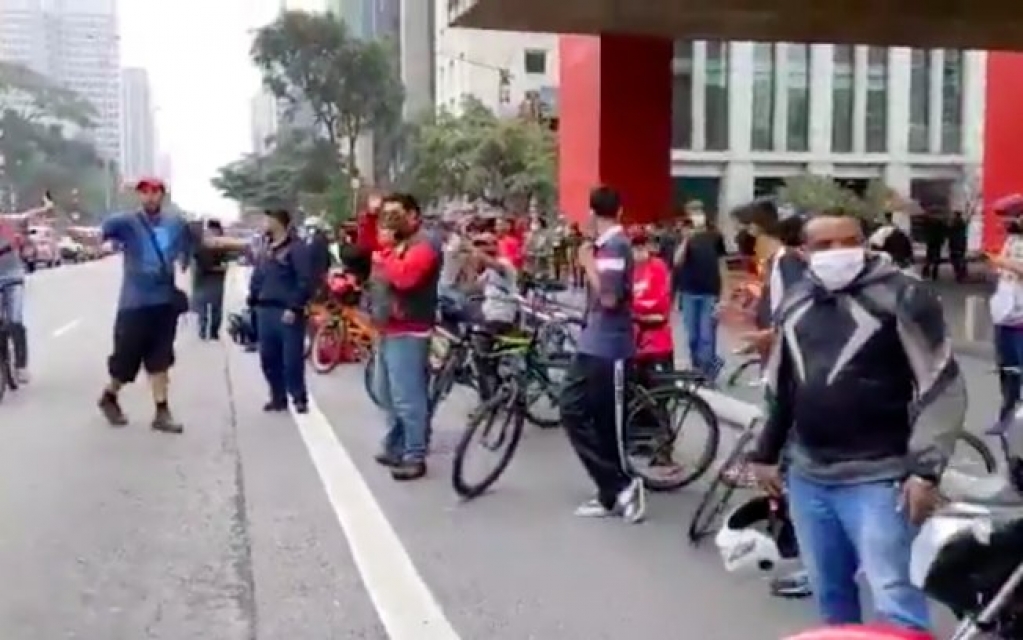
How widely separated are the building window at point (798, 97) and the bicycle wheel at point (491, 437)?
198 feet

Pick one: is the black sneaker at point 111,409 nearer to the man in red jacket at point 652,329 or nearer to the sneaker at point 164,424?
the sneaker at point 164,424

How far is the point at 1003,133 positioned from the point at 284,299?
29686mm

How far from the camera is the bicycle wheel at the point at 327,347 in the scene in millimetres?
17853

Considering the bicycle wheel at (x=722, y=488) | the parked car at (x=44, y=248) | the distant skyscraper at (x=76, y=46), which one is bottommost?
the parked car at (x=44, y=248)

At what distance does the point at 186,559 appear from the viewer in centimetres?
797

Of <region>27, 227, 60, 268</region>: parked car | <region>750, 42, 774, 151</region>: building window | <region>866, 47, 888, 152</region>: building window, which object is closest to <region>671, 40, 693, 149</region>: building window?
<region>750, 42, 774, 151</region>: building window

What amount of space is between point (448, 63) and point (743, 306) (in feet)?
268

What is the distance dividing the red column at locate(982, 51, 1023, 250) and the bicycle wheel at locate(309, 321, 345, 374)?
23.9 meters

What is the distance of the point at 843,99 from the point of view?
69.1 m

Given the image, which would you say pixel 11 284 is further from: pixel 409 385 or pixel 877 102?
pixel 877 102

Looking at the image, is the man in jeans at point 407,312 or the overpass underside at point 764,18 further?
the overpass underside at point 764,18

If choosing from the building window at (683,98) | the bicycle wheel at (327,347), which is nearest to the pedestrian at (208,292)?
the bicycle wheel at (327,347)

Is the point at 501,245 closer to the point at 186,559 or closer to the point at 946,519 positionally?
A: the point at 186,559

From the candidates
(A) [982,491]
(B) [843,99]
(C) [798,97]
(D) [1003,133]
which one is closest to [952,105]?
(B) [843,99]
